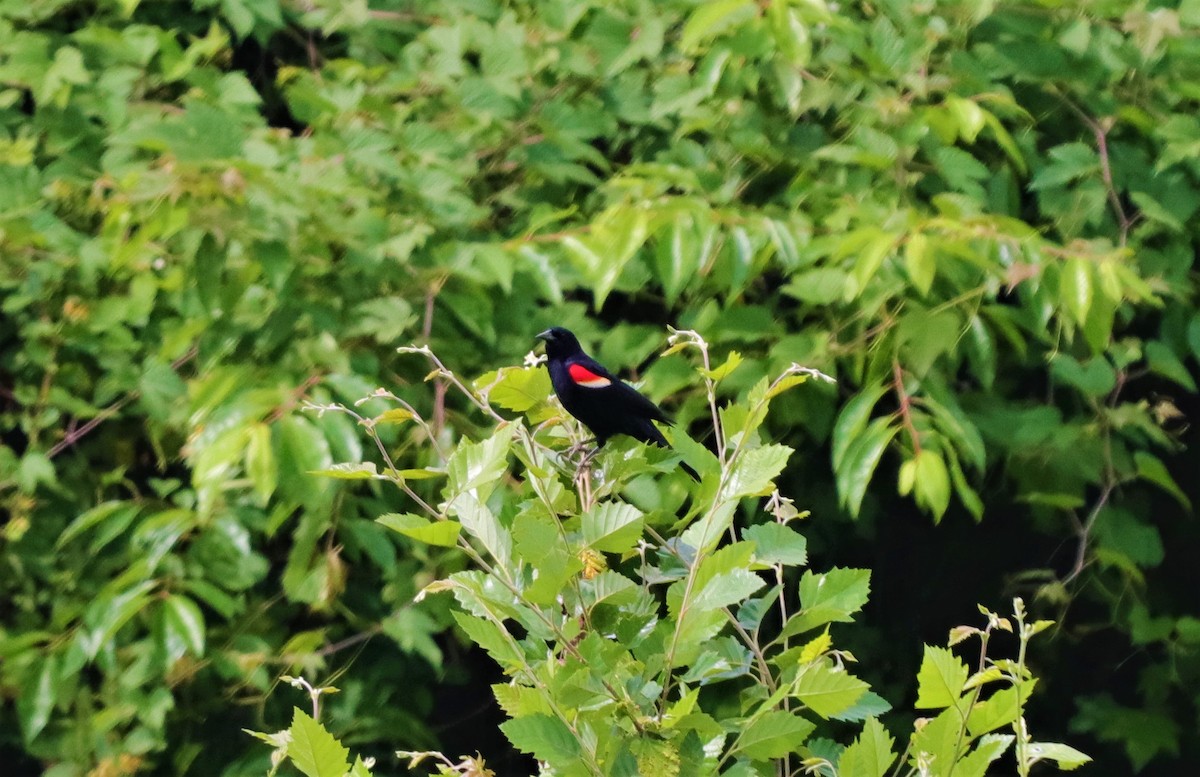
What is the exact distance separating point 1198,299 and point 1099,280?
1.94ft

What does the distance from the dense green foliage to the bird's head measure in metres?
0.49

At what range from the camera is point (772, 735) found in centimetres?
117

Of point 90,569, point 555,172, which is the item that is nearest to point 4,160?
point 90,569

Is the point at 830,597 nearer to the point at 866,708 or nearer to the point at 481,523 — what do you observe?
the point at 866,708

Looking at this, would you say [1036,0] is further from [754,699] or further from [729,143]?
[754,699]

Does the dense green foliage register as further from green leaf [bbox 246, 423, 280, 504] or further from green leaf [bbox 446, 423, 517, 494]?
green leaf [bbox 446, 423, 517, 494]

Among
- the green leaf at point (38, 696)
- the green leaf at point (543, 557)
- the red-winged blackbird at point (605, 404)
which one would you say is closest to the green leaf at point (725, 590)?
the green leaf at point (543, 557)

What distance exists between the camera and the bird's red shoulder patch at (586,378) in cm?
149

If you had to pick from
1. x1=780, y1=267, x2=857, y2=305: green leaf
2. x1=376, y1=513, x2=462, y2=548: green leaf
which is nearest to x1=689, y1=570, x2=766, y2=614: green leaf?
x1=376, y1=513, x2=462, y2=548: green leaf

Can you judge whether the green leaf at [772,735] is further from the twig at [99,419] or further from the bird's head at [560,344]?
the twig at [99,419]

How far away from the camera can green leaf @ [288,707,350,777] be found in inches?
45.5

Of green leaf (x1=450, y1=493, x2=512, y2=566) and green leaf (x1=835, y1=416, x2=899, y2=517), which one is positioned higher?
green leaf (x1=450, y1=493, x2=512, y2=566)

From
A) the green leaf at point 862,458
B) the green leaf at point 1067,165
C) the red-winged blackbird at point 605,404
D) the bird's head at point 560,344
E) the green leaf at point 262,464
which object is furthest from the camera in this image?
the green leaf at point 1067,165

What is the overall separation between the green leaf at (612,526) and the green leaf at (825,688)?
0.63ft
